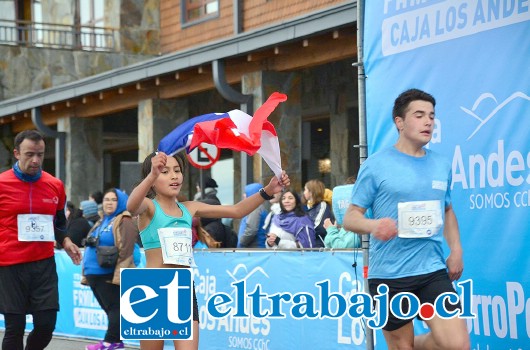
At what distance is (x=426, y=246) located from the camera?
706 cm

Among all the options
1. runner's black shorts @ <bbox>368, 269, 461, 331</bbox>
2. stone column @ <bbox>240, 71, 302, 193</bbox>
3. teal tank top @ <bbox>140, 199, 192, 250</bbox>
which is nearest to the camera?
runner's black shorts @ <bbox>368, 269, 461, 331</bbox>

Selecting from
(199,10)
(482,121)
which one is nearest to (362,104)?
(482,121)

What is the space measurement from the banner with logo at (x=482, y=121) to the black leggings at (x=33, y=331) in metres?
2.93

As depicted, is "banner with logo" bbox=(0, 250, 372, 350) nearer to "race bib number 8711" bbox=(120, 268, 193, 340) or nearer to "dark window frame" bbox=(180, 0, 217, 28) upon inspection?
"race bib number 8711" bbox=(120, 268, 193, 340)

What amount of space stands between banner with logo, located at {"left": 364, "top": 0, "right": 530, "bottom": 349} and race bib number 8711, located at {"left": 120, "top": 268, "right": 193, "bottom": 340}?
1.94 meters

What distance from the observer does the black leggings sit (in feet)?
30.2

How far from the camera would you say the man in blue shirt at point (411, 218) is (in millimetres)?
7012

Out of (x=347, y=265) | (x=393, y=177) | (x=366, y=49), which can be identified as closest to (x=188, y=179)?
(x=347, y=265)

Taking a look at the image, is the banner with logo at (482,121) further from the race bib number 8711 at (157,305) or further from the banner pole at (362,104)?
the race bib number 8711 at (157,305)

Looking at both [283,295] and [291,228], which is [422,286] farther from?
[291,228]

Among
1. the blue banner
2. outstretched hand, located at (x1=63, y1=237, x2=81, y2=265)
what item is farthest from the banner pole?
outstretched hand, located at (x1=63, y1=237, x2=81, y2=265)

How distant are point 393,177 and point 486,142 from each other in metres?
1.15

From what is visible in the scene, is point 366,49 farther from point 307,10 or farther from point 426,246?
point 307,10

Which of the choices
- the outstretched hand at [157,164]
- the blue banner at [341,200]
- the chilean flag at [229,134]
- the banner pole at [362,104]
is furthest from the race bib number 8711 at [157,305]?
the blue banner at [341,200]
